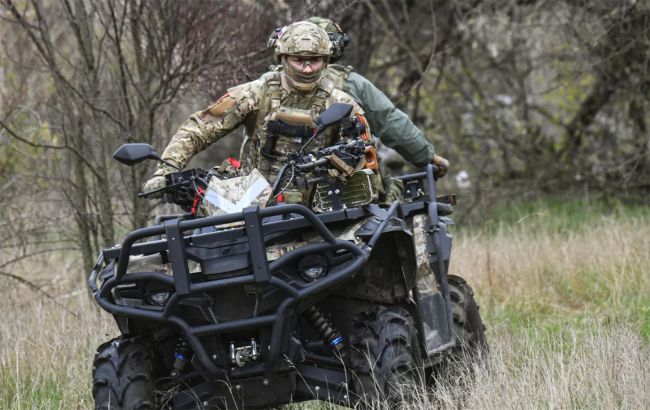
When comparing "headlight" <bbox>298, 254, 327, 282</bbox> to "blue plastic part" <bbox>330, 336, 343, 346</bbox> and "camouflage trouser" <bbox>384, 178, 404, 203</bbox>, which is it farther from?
"camouflage trouser" <bbox>384, 178, 404, 203</bbox>

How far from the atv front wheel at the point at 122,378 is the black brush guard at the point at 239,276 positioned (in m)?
0.30

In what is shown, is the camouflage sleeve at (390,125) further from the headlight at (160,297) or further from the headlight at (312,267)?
the headlight at (160,297)

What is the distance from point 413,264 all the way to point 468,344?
1266 millimetres

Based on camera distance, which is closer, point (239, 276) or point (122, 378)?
point (239, 276)

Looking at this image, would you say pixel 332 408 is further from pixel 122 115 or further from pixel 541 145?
pixel 541 145

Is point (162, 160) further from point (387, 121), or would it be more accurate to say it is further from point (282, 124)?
point (387, 121)

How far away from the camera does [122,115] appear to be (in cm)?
941

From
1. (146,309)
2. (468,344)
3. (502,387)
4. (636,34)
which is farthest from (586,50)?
(146,309)

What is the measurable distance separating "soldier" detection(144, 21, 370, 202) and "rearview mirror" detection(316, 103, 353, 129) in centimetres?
75

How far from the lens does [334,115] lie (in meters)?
5.72

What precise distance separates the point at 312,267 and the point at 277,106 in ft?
4.60

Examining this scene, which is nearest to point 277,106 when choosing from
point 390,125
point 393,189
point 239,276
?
point 393,189

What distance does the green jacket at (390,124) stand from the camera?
7.45 m

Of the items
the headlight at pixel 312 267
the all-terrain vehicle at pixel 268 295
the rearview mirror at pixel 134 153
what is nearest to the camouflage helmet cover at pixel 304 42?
the all-terrain vehicle at pixel 268 295
